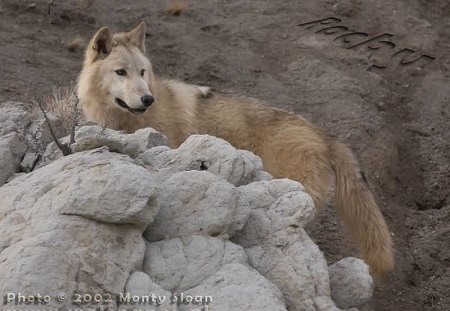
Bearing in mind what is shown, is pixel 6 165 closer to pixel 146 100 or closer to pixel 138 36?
pixel 146 100

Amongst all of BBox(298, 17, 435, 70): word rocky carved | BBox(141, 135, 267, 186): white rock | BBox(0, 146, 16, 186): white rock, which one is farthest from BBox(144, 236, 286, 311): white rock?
BBox(298, 17, 435, 70): word rocky carved

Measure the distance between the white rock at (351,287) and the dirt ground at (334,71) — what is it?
285 cm

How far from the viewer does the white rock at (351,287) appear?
5359 millimetres

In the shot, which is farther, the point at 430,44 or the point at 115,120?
the point at 430,44

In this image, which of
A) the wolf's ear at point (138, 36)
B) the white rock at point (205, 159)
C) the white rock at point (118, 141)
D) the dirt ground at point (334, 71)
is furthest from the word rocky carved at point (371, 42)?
the white rock at point (205, 159)

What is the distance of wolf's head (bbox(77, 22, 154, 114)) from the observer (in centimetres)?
770

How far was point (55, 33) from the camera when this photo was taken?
42.4 ft

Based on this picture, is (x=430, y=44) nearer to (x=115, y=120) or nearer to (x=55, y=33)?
(x=55, y=33)

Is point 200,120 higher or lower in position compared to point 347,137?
higher

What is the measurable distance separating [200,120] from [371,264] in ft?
7.93

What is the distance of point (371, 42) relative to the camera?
13.9 metres

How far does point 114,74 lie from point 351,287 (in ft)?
11.7

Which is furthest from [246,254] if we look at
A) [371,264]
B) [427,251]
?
[427,251]

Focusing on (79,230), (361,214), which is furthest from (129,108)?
(79,230)
